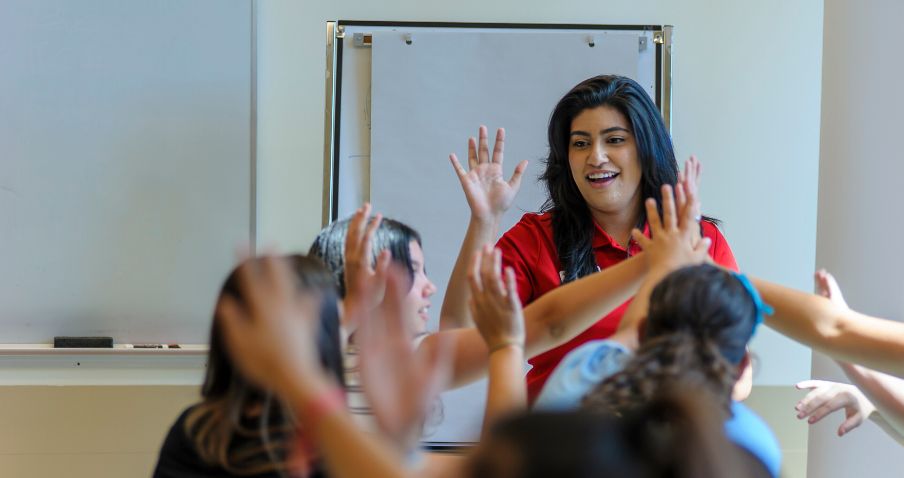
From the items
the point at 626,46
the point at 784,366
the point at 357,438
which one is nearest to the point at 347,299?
the point at 357,438

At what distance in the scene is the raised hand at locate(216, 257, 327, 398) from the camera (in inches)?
37.4

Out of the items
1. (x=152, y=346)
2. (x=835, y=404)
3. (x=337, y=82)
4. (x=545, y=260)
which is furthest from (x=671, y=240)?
(x=152, y=346)

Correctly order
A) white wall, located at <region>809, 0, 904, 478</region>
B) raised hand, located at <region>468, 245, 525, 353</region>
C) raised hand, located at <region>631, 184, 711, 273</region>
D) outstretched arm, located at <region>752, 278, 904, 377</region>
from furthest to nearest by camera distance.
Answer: white wall, located at <region>809, 0, 904, 478</region>
outstretched arm, located at <region>752, 278, 904, 377</region>
raised hand, located at <region>631, 184, 711, 273</region>
raised hand, located at <region>468, 245, 525, 353</region>

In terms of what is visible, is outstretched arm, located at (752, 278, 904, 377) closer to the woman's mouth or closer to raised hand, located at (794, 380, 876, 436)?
raised hand, located at (794, 380, 876, 436)

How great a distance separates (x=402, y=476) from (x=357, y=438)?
0.06 metres

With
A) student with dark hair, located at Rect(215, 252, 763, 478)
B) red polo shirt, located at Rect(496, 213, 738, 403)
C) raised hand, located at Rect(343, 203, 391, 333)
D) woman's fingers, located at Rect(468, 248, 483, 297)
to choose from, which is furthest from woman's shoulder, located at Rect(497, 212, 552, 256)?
student with dark hair, located at Rect(215, 252, 763, 478)

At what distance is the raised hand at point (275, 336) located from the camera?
37.4 inches

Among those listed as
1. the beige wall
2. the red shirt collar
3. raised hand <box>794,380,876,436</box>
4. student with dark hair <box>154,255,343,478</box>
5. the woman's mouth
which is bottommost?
the beige wall

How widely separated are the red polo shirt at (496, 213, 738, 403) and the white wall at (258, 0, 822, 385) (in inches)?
60.4

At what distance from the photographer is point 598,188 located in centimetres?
236

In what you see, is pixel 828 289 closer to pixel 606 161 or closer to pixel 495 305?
pixel 606 161

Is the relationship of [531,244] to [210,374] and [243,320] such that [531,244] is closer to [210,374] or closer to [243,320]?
Result: [210,374]

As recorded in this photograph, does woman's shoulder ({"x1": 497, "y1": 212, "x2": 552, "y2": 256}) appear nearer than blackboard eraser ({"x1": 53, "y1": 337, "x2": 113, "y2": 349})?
Yes

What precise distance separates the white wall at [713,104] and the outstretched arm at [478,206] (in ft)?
5.34
